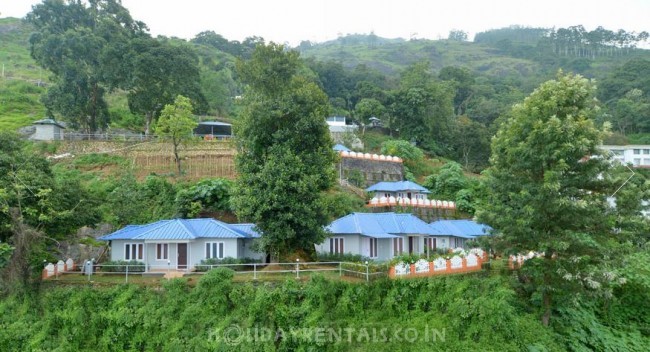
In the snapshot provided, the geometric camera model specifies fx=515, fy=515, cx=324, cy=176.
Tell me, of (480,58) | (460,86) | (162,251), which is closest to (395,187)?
(162,251)

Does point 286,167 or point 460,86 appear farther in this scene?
point 460,86

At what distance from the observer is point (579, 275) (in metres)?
19.6

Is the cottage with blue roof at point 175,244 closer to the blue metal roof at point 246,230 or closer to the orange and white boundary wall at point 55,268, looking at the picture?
the blue metal roof at point 246,230

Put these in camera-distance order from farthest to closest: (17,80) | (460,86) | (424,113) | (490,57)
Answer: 1. (490,57)
2. (460,86)
3. (17,80)
4. (424,113)

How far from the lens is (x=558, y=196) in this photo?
1930 cm

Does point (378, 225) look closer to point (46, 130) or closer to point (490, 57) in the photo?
point (46, 130)

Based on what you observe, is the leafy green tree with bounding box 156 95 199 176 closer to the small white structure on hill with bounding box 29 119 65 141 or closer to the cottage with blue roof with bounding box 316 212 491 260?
the small white structure on hill with bounding box 29 119 65 141

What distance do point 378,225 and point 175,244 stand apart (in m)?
11.1

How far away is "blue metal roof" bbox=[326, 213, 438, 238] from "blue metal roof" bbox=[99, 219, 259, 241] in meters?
4.71

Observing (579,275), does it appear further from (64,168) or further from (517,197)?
(64,168)

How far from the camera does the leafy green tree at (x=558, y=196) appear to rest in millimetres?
18922

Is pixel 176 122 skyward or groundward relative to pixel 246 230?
skyward

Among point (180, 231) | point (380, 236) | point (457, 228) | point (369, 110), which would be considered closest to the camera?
point (180, 231)

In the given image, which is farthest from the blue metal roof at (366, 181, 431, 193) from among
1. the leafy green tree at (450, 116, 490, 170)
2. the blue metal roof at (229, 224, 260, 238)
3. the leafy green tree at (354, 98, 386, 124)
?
the leafy green tree at (450, 116, 490, 170)
